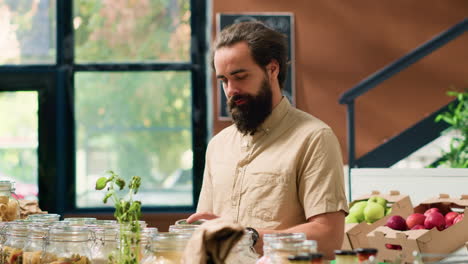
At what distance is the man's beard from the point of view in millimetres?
2443

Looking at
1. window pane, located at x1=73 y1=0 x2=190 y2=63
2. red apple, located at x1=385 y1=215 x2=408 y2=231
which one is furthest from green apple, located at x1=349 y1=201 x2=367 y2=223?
window pane, located at x1=73 y1=0 x2=190 y2=63

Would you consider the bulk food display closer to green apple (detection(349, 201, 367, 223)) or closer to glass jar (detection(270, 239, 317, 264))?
glass jar (detection(270, 239, 317, 264))

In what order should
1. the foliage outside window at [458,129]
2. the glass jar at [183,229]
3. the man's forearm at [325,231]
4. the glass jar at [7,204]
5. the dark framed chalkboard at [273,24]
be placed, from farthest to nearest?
the dark framed chalkboard at [273,24] < the foliage outside window at [458,129] < the man's forearm at [325,231] < the glass jar at [7,204] < the glass jar at [183,229]

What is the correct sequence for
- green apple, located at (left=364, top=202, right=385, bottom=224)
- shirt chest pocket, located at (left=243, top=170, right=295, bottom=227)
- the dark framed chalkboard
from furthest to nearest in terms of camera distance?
the dark framed chalkboard → green apple, located at (left=364, top=202, right=385, bottom=224) → shirt chest pocket, located at (left=243, top=170, right=295, bottom=227)

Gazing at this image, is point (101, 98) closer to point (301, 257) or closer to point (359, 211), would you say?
point (359, 211)

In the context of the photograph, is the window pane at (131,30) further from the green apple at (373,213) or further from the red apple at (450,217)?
the red apple at (450,217)

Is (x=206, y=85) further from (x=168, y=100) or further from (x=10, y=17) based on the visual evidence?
(x=10, y=17)

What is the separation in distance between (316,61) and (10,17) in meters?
2.35

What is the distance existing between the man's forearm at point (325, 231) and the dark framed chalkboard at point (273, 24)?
309cm

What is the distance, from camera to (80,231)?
4.65ft

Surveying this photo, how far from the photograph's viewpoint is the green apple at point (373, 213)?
2924 millimetres

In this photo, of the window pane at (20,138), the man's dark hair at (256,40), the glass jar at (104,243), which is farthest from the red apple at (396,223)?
the window pane at (20,138)

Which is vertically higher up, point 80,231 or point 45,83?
point 45,83

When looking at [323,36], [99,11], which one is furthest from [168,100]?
[323,36]
